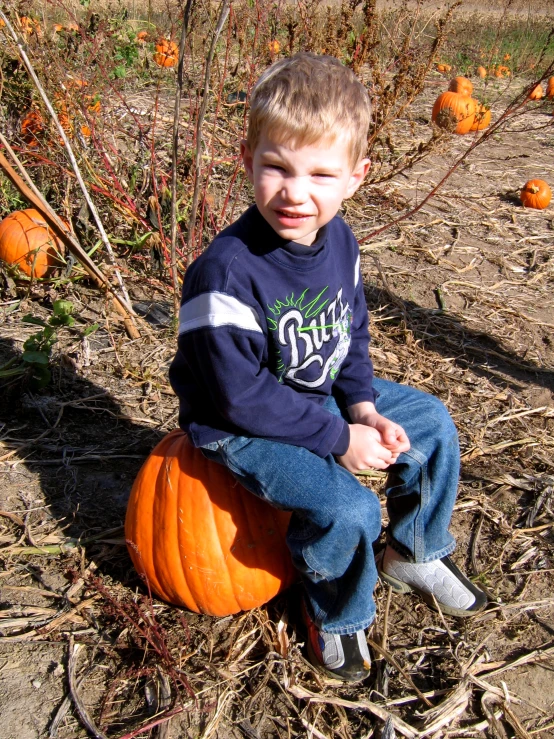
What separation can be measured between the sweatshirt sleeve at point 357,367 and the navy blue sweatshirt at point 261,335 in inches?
5.1

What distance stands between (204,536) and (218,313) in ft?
2.34

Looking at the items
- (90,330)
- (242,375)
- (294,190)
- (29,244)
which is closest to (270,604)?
(242,375)

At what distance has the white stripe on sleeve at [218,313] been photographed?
1.73 meters

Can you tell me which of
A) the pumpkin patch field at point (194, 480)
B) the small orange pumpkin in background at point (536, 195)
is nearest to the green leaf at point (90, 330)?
the pumpkin patch field at point (194, 480)

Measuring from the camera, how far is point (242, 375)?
1.75 metres

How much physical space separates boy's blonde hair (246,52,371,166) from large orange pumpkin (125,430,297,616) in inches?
Result: 38.2

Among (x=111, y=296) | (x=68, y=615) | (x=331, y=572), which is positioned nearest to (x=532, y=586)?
(x=331, y=572)

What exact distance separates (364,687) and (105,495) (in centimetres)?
120

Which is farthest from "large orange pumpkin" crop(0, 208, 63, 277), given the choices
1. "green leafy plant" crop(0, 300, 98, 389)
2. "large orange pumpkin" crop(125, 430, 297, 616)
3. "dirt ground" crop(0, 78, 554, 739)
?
"large orange pumpkin" crop(125, 430, 297, 616)

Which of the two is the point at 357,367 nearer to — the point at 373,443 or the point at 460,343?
the point at 373,443

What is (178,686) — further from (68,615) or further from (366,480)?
(366,480)

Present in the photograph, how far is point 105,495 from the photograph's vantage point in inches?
105

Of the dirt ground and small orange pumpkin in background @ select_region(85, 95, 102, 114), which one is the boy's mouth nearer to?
the dirt ground

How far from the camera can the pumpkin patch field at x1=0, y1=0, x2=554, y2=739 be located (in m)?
1.99
